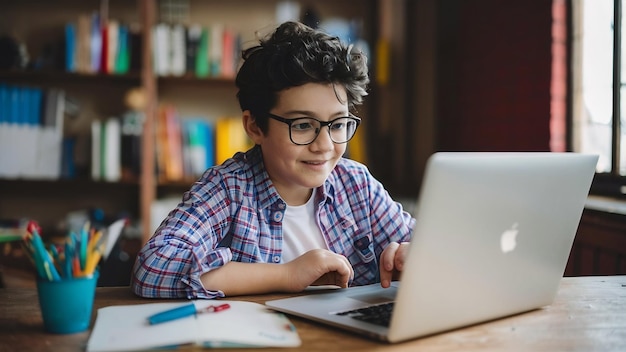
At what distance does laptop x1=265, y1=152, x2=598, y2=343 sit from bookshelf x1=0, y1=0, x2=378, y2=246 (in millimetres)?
2507

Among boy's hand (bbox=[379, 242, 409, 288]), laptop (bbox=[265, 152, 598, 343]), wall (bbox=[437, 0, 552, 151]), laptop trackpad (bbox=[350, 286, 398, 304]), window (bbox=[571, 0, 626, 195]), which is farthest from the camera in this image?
wall (bbox=[437, 0, 552, 151])

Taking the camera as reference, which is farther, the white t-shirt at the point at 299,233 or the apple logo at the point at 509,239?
the white t-shirt at the point at 299,233

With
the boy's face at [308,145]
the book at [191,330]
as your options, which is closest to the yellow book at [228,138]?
the boy's face at [308,145]

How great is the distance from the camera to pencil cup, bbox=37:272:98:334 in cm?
89

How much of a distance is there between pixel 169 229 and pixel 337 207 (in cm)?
45

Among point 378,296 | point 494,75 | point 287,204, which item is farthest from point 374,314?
point 494,75

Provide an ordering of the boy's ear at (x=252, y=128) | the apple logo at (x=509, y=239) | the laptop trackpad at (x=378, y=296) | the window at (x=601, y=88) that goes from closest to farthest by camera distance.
Answer: the apple logo at (x=509, y=239) < the laptop trackpad at (x=378, y=296) < the boy's ear at (x=252, y=128) < the window at (x=601, y=88)

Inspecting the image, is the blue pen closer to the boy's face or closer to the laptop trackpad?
the laptop trackpad

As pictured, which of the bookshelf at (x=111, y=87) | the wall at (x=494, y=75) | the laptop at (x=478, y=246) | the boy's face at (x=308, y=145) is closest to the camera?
the laptop at (x=478, y=246)

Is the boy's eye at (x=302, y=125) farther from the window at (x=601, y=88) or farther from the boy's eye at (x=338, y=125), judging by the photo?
the window at (x=601, y=88)

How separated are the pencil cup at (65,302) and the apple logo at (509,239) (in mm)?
583

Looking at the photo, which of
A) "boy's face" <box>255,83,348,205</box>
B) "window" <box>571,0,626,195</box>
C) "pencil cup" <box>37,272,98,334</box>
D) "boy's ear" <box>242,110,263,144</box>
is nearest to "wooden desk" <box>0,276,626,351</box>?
"pencil cup" <box>37,272,98,334</box>

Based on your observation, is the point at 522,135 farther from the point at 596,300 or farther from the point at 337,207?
the point at 596,300

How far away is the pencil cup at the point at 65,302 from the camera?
887 mm
